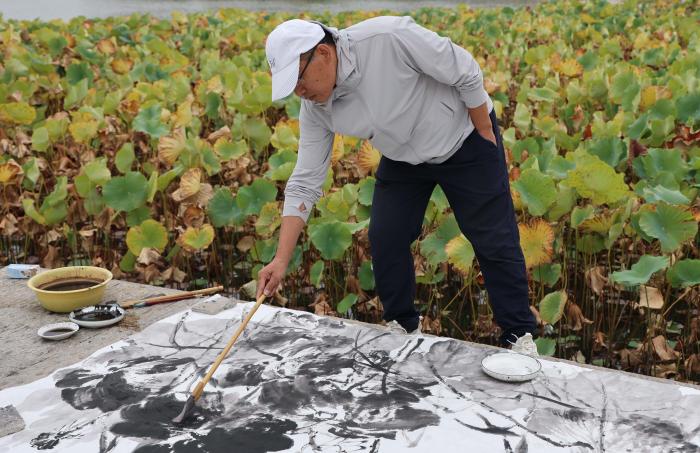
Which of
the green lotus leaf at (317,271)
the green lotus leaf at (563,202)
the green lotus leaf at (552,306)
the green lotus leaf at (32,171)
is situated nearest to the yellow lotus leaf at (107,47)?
the green lotus leaf at (32,171)

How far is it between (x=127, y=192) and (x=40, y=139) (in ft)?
3.01

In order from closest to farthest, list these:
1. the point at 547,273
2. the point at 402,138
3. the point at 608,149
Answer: the point at 402,138, the point at 547,273, the point at 608,149

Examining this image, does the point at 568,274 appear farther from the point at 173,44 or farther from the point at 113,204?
the point at 173,44

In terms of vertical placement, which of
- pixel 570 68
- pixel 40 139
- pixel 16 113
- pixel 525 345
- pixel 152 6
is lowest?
pixel 525 345

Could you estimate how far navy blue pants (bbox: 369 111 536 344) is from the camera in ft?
7.25

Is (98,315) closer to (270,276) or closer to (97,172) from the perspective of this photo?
(270,276)

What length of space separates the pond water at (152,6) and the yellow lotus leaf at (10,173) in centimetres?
1307

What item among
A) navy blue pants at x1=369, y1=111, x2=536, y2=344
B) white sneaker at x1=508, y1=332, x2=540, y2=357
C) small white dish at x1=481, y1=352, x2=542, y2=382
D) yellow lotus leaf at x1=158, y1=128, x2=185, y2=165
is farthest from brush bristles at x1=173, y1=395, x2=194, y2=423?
yellow lotus leaf at x1=158, y1=128, x2=185, y2=165

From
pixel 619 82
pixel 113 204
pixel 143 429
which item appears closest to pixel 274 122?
pixel 113 204

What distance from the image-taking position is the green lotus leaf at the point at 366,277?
2.90 meters

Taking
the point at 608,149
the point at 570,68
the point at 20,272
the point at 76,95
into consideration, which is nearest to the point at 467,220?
the point at 608,149

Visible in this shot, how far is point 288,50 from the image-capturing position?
176 centimetres

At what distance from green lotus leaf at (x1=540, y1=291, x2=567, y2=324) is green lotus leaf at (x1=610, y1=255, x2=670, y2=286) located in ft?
0.72

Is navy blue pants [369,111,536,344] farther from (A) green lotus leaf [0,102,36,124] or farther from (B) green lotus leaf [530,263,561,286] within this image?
(A) green lotus leaf [0,102,36,124]
